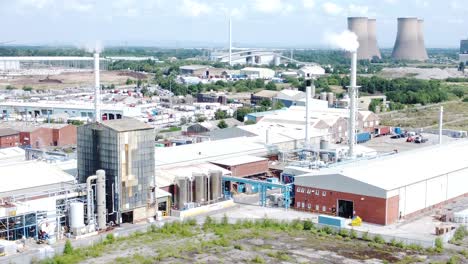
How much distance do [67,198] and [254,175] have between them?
654cm

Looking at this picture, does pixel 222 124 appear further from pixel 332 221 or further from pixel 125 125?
pixel 332 221

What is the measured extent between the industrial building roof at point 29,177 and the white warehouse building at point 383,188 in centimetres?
541

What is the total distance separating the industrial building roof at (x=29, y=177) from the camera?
1292cm

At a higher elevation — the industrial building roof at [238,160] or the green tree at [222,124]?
the green tree at [222,124]

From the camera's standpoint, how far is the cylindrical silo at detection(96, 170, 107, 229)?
1297 cm

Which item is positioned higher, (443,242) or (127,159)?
(127,159)

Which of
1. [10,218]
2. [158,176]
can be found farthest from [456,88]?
[10,218]

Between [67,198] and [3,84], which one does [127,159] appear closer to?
[67,198]

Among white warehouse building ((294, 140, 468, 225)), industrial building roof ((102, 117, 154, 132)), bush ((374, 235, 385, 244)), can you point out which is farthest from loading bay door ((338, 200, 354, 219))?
industrial building roof ((102, 117, 154, 132))

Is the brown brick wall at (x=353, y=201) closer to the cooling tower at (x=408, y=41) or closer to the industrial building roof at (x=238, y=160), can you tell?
the industrial building roof at (x=238, y=160)

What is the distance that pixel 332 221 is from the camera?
13.4m

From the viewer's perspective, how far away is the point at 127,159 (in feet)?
44.3

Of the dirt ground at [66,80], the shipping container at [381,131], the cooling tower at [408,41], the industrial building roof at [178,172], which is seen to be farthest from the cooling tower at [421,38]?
the industrial building roof at [178,172]

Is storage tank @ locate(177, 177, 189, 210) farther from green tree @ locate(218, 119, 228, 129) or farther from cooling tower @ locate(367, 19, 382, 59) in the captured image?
cooling tower @ locate(367, 19, 382, 59)
